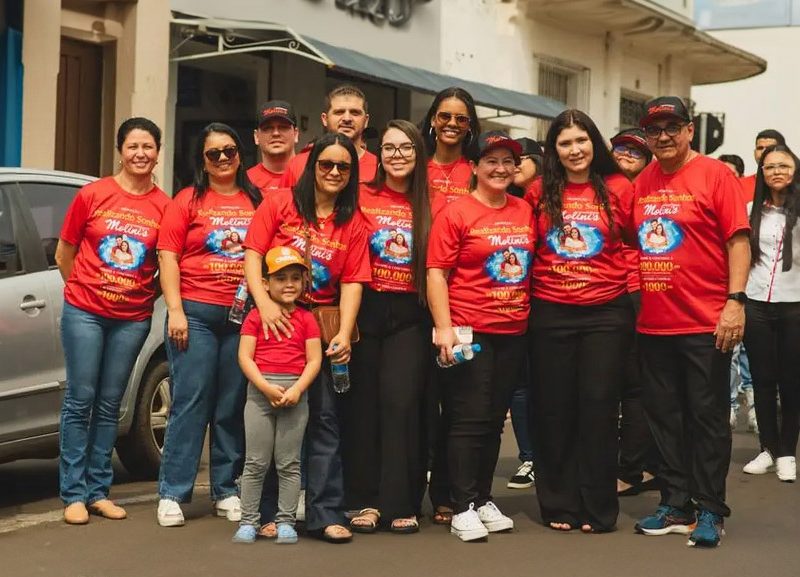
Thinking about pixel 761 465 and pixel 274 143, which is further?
pixel 761 465

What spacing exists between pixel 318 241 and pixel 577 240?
4.12 feet

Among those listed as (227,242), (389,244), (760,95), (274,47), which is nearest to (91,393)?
(227,242)

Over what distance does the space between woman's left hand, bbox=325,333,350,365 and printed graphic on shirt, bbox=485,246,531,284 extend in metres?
0.77

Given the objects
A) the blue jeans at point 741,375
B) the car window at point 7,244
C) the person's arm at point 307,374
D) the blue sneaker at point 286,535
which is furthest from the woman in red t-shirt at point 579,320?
the blue jeans at point 741,375

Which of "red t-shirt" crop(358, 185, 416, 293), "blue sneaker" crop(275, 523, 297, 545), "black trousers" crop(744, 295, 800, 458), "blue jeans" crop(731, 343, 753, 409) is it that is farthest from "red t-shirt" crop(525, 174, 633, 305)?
"blue jeans" crop(731, 343, 753, 409)

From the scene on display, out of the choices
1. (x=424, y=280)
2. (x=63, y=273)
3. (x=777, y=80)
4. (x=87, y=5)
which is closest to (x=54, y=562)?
(x=63, y=273)

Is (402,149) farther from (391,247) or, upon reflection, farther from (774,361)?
(774,361)

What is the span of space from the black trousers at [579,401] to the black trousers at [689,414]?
0.19 m

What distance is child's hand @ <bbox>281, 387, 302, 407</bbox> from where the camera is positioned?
23.0ft

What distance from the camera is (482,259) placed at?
7.32m

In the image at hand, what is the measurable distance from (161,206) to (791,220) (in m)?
4.31

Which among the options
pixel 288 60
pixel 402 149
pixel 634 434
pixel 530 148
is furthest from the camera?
pixel 288 60

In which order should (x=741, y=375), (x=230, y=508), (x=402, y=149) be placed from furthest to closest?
1. (x=741, y=375)
2. (x=230, y=508)
3. (x=402, y=149)

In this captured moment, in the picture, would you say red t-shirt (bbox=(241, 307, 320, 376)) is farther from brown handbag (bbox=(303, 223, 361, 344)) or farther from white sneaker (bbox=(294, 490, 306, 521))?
white sneaker (bbox=(294, 490, 306, 521))
